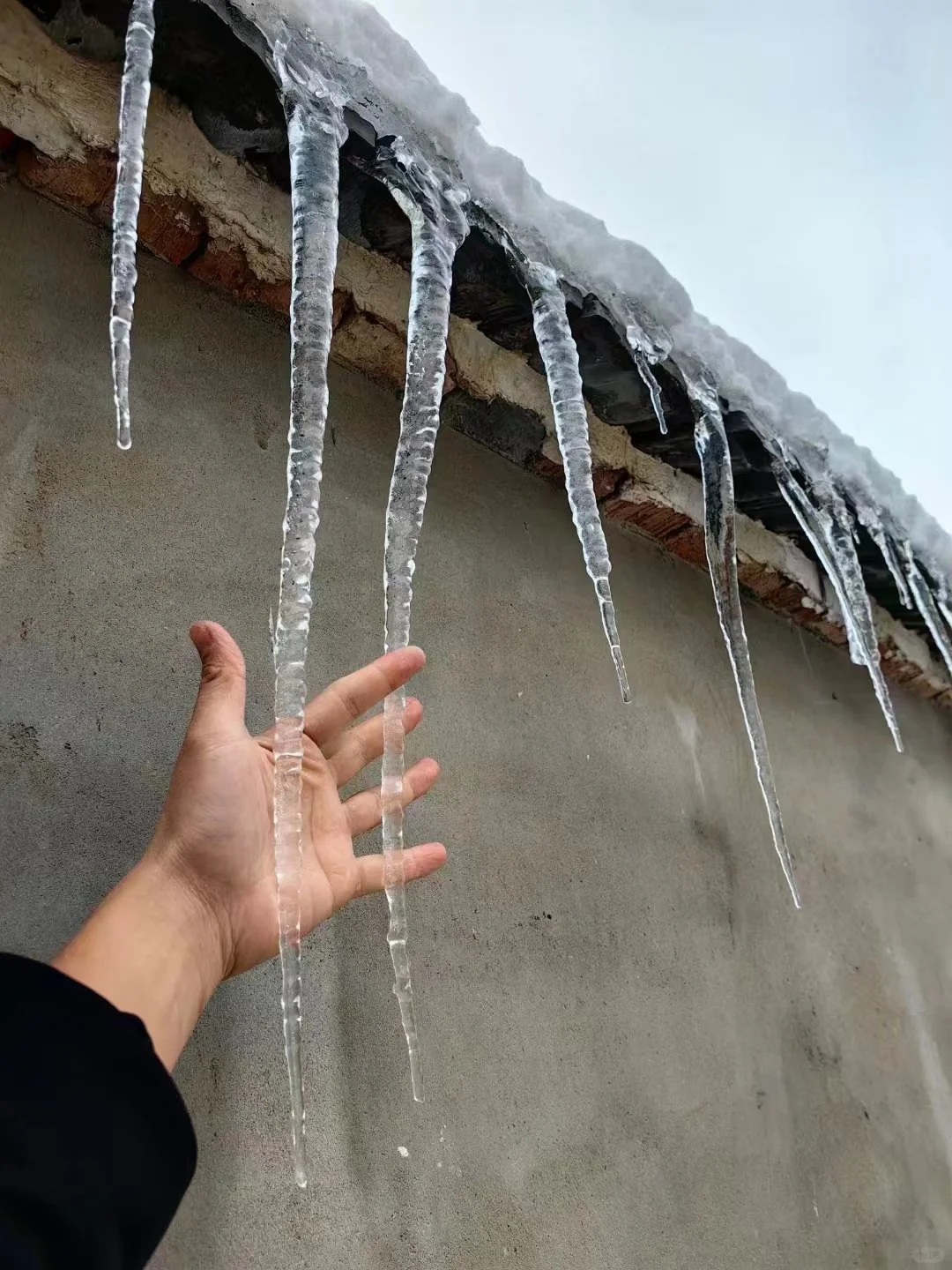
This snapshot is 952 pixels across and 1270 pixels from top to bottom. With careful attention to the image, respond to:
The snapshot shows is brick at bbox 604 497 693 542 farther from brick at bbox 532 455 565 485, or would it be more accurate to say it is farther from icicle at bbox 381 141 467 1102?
icicle at bbox 381 141 467 1102

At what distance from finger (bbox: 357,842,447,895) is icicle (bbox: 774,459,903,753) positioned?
1437 mm

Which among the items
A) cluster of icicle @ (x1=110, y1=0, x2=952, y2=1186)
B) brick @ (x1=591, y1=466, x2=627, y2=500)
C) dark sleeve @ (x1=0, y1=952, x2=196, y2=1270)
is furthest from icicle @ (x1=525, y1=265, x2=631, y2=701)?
dark sleeve @ (x1=0, y1=952, x2=196, y2=1270)

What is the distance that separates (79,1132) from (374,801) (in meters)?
0.73

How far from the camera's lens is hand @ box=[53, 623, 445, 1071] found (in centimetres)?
100

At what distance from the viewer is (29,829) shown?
1194 mm

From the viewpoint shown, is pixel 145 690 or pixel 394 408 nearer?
pixel 145 690

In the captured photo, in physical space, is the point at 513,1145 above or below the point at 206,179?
below

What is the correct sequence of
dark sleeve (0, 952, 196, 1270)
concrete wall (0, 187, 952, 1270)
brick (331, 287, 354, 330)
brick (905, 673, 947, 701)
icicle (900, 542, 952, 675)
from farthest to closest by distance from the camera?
brick (905, 673, 947, 701) → icicle (900, 542, 952, 675) → brick (331, 287, 354, 330) → concrete wall (0, 187, 952, 1270) → dark sleeve (0, 952, 196, 1270)

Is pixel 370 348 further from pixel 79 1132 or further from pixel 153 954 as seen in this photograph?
pixel 79 1132

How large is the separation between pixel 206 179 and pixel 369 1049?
1.53 meters

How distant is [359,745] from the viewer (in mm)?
1453

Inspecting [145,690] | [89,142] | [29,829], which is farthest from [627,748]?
[89,142]

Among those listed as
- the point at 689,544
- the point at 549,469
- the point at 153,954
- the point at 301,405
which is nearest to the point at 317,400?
the point at 301,405

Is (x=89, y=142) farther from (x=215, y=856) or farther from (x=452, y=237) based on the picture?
(x=215, y=856)
